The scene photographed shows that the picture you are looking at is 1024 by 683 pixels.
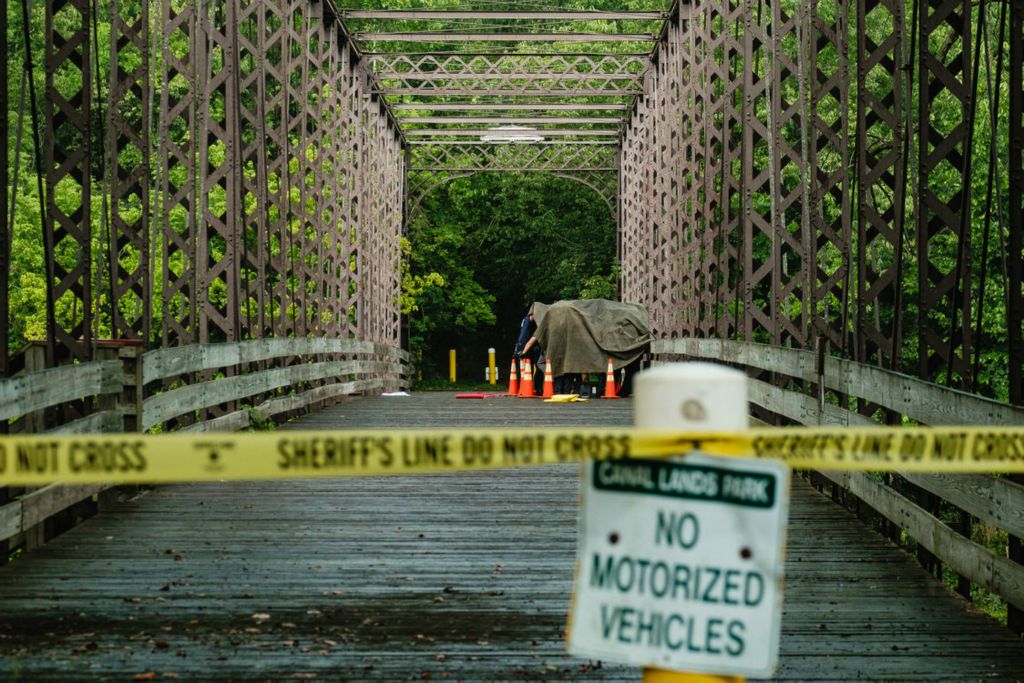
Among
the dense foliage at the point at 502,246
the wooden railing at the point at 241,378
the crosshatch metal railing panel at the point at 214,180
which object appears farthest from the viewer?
the dense foliage at the point at 502,246

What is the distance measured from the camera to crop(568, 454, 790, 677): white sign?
8.93 ft

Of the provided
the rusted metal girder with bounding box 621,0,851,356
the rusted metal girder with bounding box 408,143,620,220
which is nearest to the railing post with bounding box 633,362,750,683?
the rusted metal girder with bounding box 621,0,851,356

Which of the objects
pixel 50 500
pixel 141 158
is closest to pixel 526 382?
pixel 141 158

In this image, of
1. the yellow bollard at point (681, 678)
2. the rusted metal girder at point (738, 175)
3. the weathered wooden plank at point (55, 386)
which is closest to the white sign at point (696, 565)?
the yellow bollard at point (681, 678)

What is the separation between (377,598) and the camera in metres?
7.14

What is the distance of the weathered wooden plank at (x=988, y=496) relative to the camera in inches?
243

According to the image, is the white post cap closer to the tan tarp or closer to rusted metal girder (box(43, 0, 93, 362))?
rusted metal girder (box(43, 0, 93, 362))

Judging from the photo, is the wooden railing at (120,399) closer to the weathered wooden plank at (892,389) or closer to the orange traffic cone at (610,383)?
the weathered wooden plank at (892,389)

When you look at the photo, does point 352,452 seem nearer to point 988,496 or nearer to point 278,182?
point 988,496

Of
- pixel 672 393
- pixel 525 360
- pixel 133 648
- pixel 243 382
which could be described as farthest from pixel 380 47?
pixel 672 393

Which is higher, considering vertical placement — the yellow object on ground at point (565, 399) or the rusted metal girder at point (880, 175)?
the rusted metal girder at point (880, 175)

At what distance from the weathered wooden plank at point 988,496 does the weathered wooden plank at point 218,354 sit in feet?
19.7

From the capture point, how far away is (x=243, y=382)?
14.7 m

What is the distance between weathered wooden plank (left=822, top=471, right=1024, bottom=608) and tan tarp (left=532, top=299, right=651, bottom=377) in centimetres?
1891
